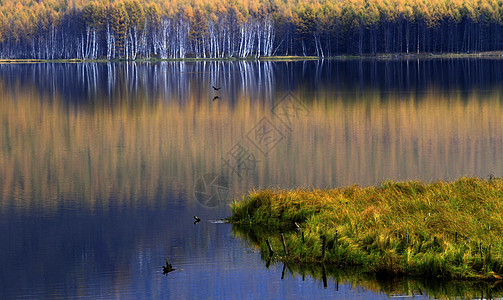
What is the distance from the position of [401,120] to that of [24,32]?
158625 mm

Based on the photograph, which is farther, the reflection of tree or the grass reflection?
the reflection of tree

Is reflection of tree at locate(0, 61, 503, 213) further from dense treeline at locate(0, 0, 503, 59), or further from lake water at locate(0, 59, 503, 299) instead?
dense treeline at locate(0, 0, 503, 59)

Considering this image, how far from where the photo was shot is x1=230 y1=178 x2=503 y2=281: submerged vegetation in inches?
549

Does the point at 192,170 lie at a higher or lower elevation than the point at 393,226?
higher

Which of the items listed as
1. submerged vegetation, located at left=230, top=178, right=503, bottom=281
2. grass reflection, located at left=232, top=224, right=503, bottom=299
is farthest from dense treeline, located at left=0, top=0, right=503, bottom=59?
grass reflection, located at left=232, top=224, right=503, bottom=299

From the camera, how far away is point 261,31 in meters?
172

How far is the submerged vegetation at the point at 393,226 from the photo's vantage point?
13945mm

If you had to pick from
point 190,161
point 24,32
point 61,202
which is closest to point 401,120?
point 190,161

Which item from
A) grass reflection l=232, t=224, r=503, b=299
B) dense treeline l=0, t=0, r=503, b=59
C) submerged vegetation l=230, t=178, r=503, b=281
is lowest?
grass reflection l=232, t=224, r=503, b=299

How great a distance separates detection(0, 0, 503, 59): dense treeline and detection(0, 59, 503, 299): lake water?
108 m

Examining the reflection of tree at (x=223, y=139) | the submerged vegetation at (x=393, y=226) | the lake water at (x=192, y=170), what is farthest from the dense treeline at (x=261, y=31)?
the submerged vegetation at (x=393, y=226)

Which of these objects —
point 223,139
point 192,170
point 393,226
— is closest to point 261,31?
point 223,139

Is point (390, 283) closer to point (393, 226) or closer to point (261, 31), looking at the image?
point (393, 226)

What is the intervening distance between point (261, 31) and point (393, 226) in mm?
159527
